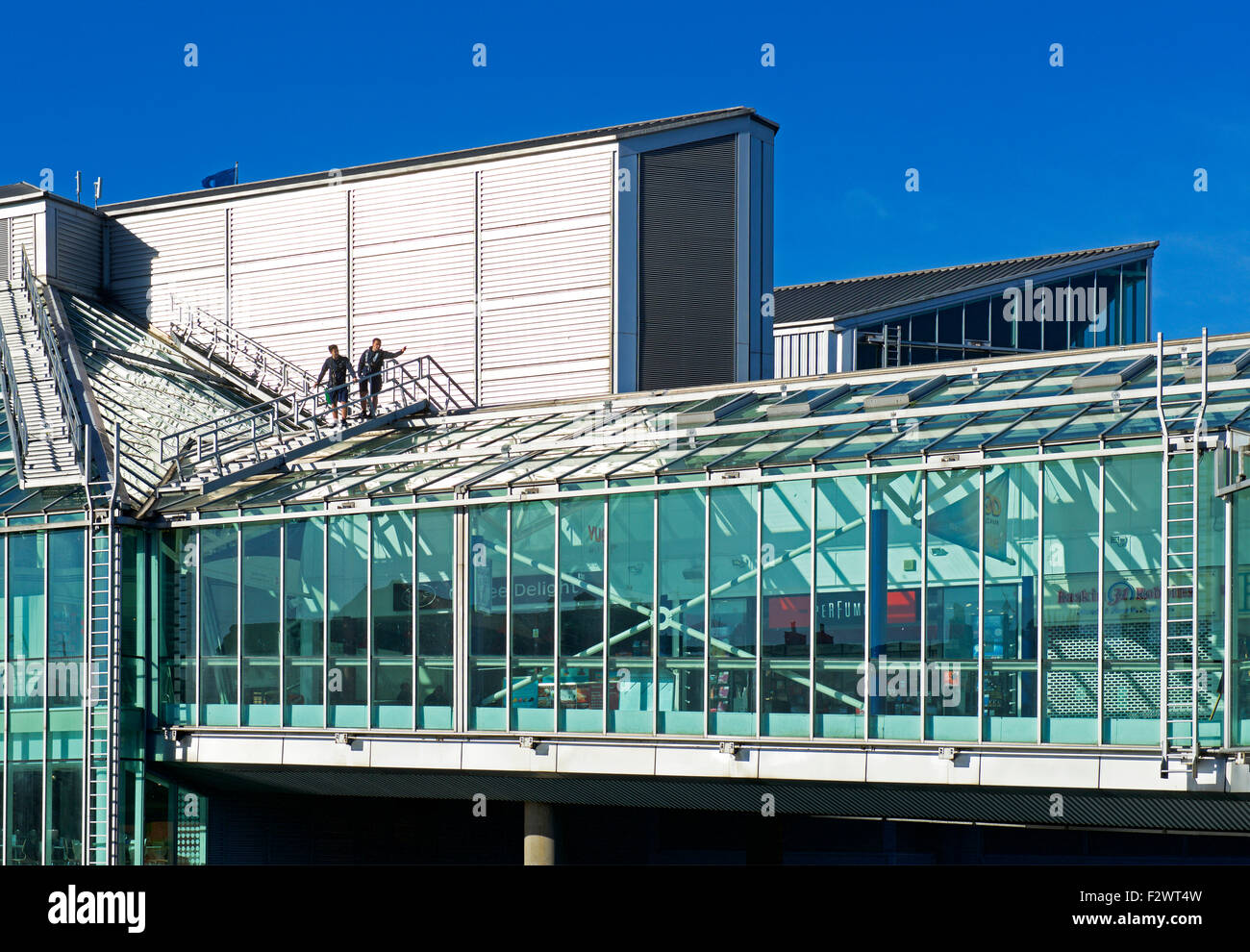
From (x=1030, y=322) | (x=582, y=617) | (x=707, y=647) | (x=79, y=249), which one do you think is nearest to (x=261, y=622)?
(x=582, y=617)

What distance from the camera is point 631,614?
2195 cm

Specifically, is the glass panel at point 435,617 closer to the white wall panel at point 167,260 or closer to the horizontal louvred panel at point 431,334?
the horizontal louvred panel at point 431,334

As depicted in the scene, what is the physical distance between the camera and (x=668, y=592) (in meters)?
21.6

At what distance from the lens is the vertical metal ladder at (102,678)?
81.8 feet

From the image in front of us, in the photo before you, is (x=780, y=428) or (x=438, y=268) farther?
(x=438, y=268)

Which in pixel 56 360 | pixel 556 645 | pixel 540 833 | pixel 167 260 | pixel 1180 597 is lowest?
pixel 540 833

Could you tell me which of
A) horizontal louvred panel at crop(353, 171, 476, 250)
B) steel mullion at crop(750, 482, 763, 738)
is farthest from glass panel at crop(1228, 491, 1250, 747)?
horizontal louvred panel at crop(353, 171, 476, 250)

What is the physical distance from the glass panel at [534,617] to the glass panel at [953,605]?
562 cm

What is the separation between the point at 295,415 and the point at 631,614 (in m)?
10.7

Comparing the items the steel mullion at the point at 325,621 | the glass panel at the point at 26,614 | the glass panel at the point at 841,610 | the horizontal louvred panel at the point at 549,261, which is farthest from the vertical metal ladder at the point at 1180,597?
the glass panel at the point at 26,614

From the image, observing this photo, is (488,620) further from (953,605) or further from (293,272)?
(293,272)

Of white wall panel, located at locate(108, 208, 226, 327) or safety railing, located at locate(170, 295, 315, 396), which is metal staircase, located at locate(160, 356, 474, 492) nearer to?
safety railing, located at locate(170, 295, 315, 396)

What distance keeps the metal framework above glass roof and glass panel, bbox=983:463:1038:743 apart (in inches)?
24.7

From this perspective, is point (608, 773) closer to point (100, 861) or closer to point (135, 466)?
point (100, 861)
